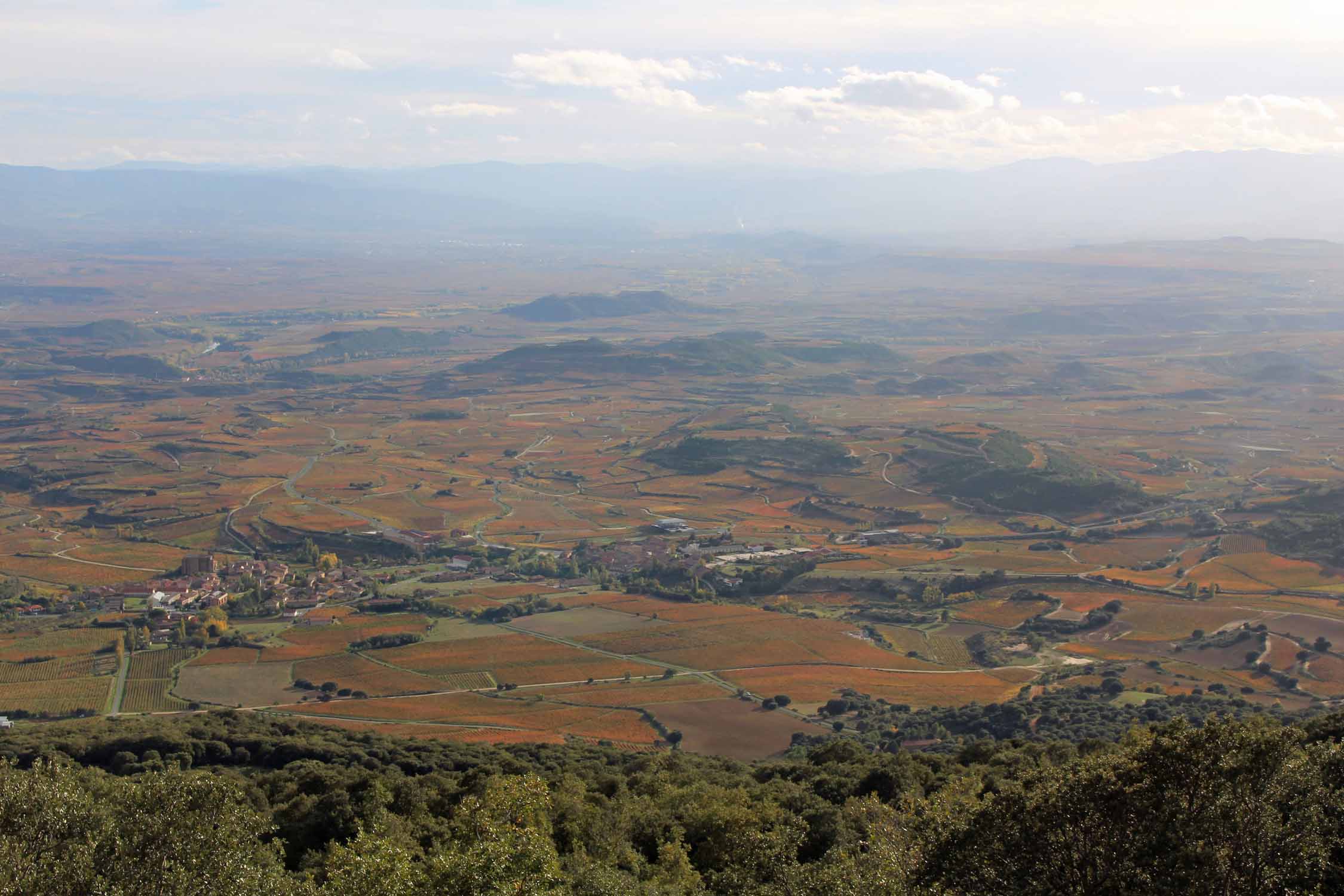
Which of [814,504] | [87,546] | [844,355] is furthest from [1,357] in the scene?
[814,504]

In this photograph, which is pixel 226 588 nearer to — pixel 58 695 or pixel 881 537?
pixel 58 695

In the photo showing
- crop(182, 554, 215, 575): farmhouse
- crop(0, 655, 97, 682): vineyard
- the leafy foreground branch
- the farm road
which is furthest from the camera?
crop(182, 554, 215, 575): farmhouse

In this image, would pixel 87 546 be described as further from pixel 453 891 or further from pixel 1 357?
pixel 1 357

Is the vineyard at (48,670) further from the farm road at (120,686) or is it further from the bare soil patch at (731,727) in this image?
the bare soil patch at (731,727)

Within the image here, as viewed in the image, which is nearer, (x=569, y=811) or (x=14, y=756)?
(x=569, y=811)

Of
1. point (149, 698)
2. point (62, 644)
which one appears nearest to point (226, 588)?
point (62, 644)

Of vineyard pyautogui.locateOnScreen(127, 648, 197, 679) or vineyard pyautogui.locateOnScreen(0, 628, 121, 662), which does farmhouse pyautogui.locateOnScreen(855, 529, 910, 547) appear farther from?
vineyard pyautogui.locateOnScreen(0, 628, 121, 662)

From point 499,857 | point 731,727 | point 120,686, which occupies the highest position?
point 499,857

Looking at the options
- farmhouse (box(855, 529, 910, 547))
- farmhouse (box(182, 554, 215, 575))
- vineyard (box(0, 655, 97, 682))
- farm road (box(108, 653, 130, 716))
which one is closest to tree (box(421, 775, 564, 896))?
farm road (box(108, 653, 130, 716))
